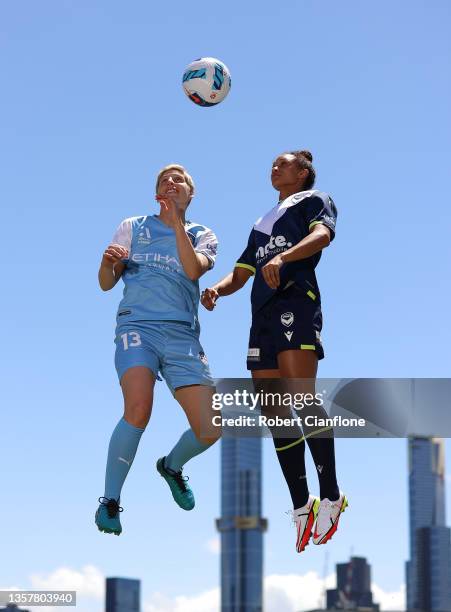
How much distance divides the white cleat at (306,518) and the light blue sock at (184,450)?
1148 mm

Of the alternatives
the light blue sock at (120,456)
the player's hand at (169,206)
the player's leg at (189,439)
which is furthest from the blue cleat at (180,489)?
the player's hand at (169,206)

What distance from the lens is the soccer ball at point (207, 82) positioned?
13.0m

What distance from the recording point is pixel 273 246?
12117 mm

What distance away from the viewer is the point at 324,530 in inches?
447

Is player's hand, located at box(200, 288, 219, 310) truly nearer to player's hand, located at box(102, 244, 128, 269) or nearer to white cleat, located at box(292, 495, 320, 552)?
player's hand, located at box(102, 244, 128, 269)

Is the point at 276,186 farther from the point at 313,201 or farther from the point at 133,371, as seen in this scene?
the point at 133,371

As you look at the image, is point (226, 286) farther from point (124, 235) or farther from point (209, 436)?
point (209, 436)

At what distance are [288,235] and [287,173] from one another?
0.91m

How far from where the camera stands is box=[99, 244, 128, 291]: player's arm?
38.9 feet

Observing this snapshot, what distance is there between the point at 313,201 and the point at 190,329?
5.95ft

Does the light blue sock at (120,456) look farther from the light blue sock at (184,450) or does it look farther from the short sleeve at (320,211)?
the short sleeve at (320,211)

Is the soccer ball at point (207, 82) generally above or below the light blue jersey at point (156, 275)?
above

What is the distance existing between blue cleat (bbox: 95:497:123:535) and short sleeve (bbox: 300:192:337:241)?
3383 millimetres

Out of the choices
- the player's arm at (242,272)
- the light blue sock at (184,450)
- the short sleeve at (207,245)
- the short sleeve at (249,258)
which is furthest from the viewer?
the short sleeve at (249,258)
